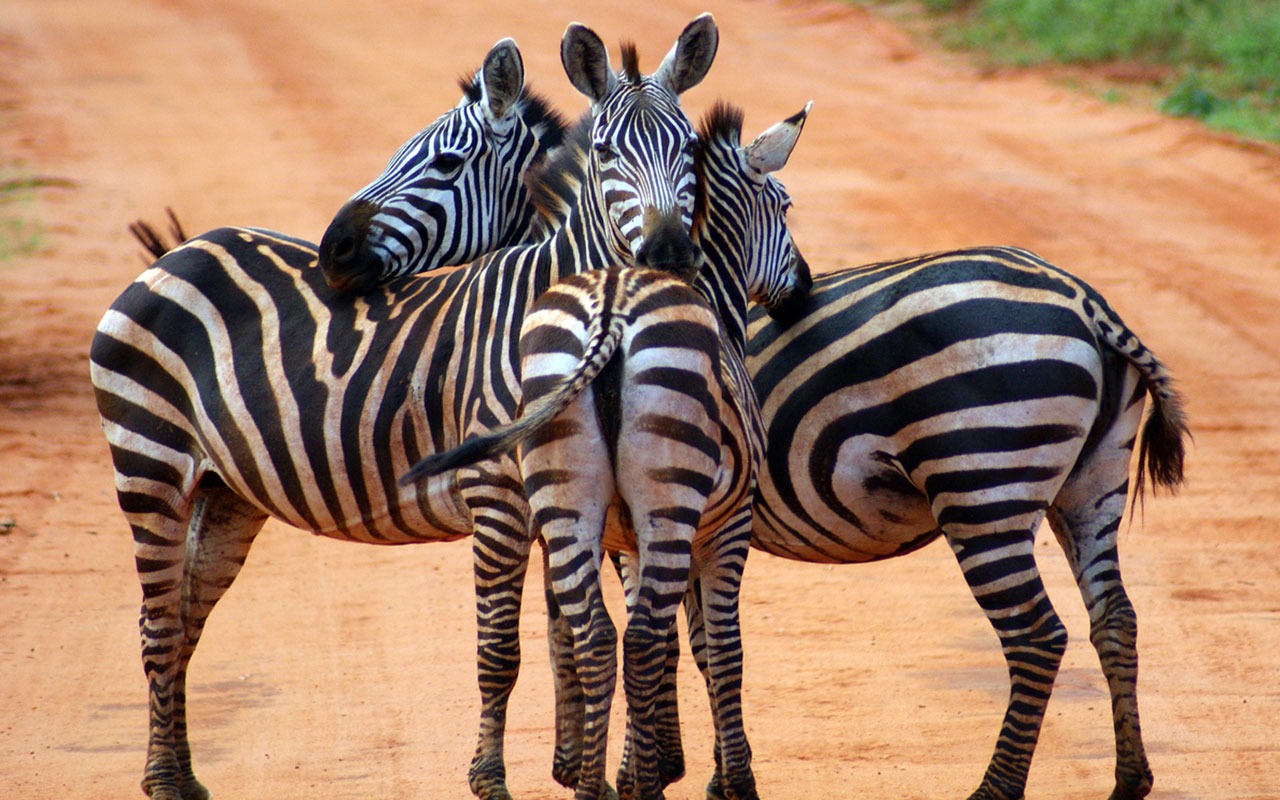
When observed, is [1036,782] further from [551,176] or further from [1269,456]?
[1269,456]

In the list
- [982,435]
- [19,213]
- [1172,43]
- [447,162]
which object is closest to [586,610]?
[982,435]

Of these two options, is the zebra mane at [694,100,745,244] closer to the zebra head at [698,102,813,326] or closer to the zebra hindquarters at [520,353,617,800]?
the zebra head at [698,102,813,326]

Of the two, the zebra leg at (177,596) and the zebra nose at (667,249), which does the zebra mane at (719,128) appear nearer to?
the zebra nose at (667,249)

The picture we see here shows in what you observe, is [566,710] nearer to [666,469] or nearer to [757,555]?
[666,469]

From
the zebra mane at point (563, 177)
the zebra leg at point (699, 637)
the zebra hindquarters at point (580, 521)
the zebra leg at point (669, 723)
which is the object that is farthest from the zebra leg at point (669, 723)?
the zebra mane at point (563, 177)

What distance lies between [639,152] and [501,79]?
1.21 metres

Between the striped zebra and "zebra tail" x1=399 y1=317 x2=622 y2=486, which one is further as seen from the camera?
the striped zebra

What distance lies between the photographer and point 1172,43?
66.4ft

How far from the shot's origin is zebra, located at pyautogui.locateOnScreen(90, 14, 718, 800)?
5.07m

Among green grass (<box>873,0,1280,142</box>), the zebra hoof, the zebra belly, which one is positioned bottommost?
green grass (<box>873,0,1280,142</box>)

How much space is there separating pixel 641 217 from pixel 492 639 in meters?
1.58

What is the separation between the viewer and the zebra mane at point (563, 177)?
5.50 meters

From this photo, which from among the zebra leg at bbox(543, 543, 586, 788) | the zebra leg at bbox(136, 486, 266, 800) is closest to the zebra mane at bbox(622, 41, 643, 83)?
the zebra leg at bbox(543, 543, 586, 788)

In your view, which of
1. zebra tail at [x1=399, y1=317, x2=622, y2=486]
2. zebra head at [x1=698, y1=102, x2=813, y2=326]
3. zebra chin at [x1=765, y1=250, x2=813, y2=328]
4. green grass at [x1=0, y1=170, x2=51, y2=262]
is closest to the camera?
zebra tail at [x1=399, y1=317, x2=622, y2=486]
